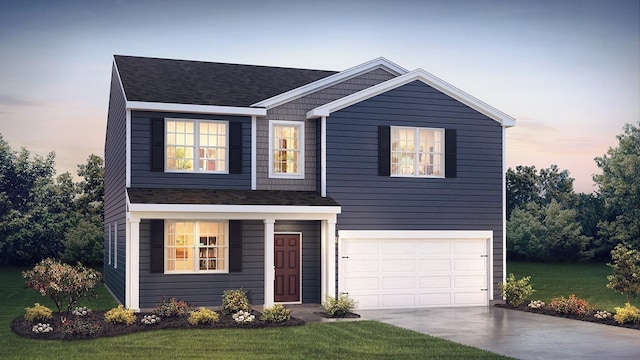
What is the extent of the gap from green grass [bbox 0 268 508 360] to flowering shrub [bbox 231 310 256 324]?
68cm

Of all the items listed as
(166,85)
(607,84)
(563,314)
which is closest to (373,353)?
(563,314)

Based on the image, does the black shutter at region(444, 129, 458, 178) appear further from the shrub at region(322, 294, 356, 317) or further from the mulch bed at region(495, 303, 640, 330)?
the shrub at region(322, 294, 356, 317)

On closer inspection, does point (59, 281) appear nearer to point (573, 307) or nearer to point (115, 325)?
point (115, 325)

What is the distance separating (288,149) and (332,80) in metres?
2.41

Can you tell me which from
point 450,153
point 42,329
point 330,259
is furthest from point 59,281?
point 450,153

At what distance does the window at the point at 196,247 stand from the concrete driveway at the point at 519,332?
3.93 meters

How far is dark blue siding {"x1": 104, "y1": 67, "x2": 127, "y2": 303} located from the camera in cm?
2177

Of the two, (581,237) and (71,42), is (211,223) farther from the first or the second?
(581,237)

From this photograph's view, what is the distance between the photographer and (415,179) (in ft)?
72.9

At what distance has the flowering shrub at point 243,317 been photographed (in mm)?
17638

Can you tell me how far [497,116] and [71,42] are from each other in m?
16.5

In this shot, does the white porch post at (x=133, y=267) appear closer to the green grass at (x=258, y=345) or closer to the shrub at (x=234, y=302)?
the shrub at (x=234, y=302)

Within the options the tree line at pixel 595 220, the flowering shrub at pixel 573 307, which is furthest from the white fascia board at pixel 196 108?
the tree line at pixel 595 220

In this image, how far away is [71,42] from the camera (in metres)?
30.4
